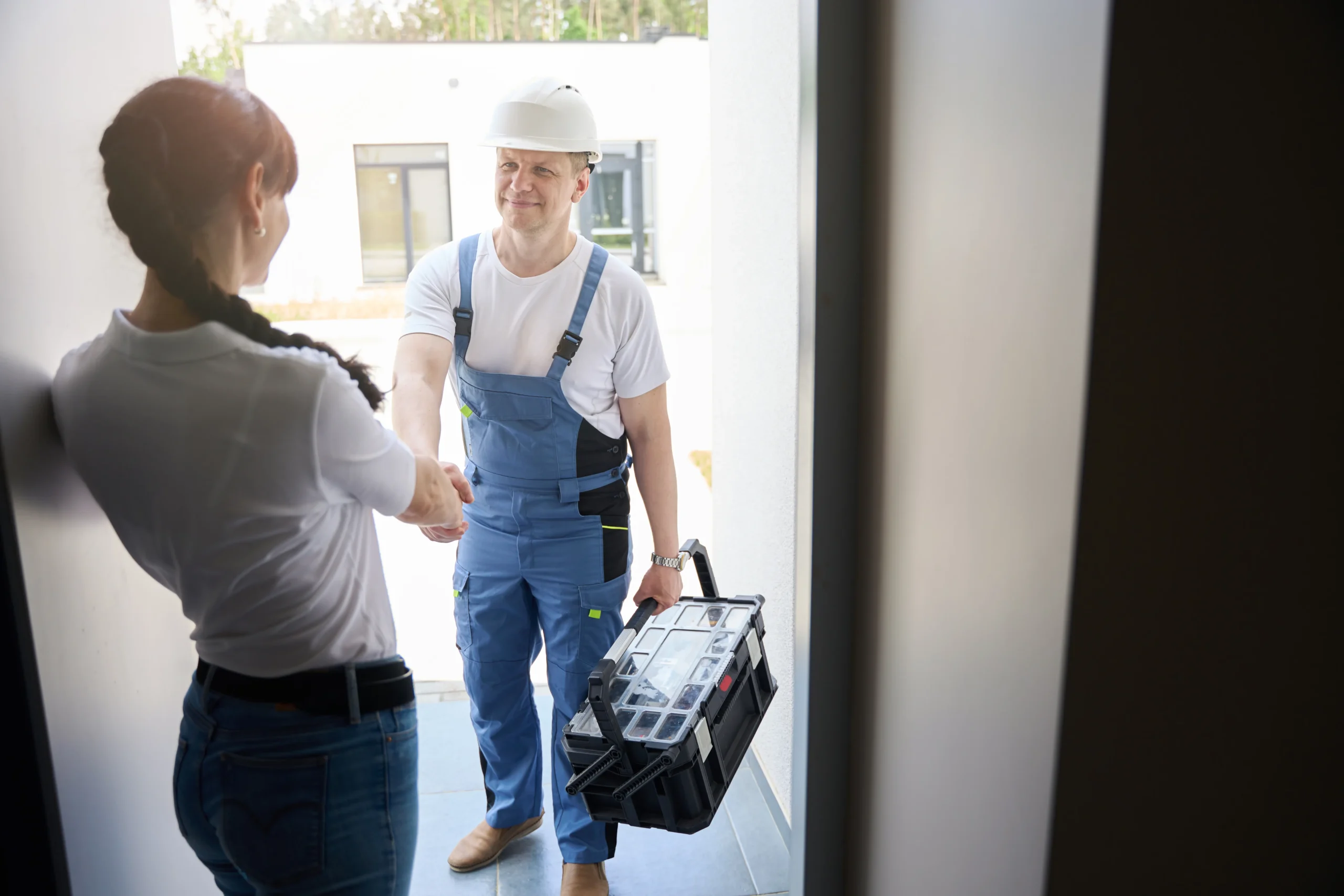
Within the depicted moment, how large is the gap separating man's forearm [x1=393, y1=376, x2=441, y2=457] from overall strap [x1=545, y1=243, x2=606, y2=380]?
241mm

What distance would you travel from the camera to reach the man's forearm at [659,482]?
82.4 inches

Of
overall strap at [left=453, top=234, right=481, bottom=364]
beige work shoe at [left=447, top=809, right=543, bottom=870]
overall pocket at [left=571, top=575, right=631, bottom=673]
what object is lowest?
beige work shoe at [left=447, top=809, right=543, bottom=870]

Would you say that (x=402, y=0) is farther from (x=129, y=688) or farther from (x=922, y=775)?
(x=922, y=775)

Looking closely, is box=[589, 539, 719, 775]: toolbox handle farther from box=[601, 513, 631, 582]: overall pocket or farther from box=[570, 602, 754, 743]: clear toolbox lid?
box=[601, 513, 631, 582]: overall pocket

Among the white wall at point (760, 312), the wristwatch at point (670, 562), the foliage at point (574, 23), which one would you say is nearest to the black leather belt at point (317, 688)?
the wristwatch at point (670, 562)

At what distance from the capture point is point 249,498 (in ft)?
3.46

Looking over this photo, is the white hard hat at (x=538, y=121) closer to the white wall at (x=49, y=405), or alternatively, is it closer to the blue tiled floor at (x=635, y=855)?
the white wall at (x=49, y=405)

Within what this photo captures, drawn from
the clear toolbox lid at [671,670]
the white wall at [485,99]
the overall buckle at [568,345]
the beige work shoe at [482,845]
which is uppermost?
the white wall at [485,99]

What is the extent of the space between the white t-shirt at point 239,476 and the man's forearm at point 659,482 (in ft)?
3.24

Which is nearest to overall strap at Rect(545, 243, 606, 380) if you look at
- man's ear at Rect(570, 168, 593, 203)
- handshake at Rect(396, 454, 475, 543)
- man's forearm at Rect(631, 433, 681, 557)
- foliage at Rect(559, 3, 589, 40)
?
man's ear at Rect(570, 168, 593, 203)

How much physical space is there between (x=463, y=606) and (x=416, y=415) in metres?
0.48

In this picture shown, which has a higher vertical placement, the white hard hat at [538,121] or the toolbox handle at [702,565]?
the white hard hat at [538,121]

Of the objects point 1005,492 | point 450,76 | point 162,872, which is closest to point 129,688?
point 162,872

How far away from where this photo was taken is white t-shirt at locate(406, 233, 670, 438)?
6.55 ft
